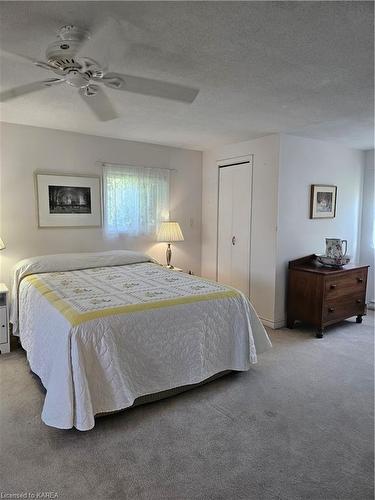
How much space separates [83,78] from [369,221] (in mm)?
4490

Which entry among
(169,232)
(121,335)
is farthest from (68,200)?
(121,335)

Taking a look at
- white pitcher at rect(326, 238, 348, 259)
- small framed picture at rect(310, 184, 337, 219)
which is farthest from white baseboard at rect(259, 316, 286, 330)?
small framed picture at rect(310, 184, 337, 219)

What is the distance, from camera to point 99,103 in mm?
2838

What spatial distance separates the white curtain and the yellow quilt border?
1573 mm

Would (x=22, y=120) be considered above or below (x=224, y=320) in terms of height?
above

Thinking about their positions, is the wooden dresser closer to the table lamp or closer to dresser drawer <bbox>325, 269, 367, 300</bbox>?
dresser drawer <bbox>325, 269, 367, 300</bbox>

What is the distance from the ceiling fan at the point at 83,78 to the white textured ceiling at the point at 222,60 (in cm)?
7

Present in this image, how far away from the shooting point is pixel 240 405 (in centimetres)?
245

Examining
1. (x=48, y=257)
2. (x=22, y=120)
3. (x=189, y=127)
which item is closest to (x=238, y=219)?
(x=189, y=127)

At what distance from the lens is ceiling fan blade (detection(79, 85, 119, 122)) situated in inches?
93.0

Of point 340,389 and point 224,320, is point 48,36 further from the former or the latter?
point 340,389

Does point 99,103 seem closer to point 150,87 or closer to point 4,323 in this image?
point 150,87

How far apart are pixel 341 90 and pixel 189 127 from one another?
1.61 m

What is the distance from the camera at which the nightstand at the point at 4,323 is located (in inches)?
129
